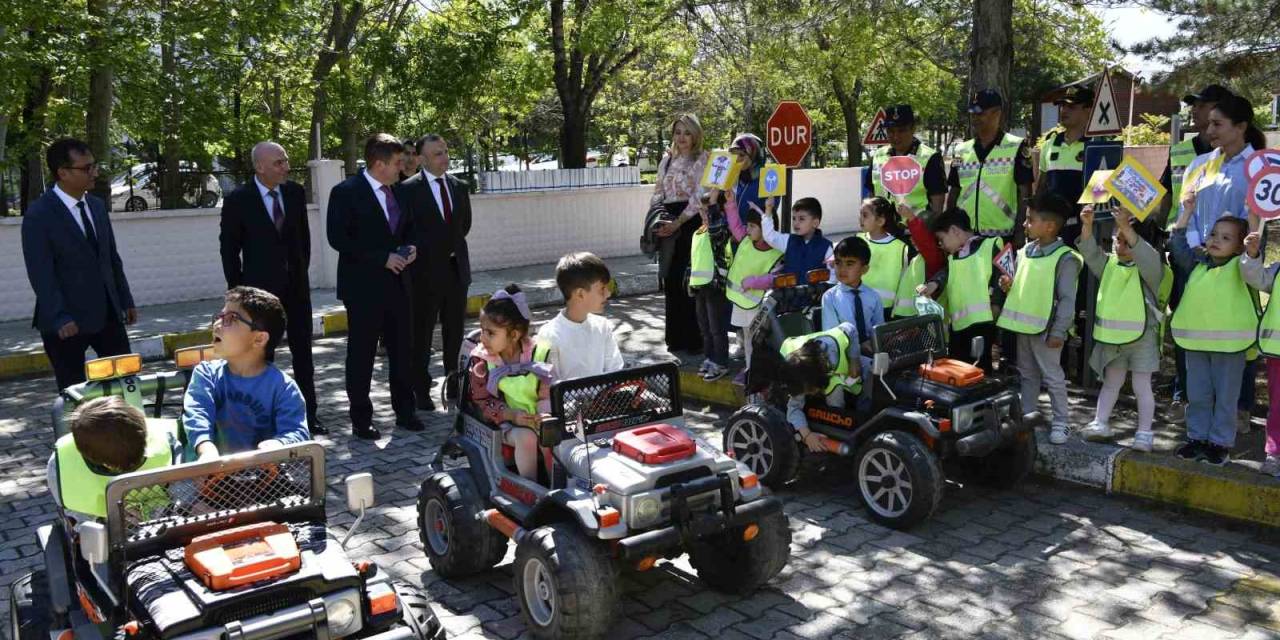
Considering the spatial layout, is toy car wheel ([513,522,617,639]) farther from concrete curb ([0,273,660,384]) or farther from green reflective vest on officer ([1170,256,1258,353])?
concrete curb ([0,273,660,384])

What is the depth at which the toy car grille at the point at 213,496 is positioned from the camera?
3574 mm

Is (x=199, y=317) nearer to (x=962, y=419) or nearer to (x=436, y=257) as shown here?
(x=436, y=257)

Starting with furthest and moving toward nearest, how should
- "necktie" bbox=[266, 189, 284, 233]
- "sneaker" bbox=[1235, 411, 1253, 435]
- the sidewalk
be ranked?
1. the sidewalk
2. "necktie" bbox=[266, 189, 284, 233]
3. "sneaker" bbox=[1235, 411, 1253, 435]

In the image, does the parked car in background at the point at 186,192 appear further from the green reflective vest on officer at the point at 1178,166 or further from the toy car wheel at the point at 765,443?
the green reflective vest on officer at the point at 1178,166

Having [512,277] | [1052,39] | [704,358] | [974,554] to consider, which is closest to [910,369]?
[974,554]

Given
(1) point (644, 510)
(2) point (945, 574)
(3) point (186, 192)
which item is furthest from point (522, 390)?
(3) point (186, 192)

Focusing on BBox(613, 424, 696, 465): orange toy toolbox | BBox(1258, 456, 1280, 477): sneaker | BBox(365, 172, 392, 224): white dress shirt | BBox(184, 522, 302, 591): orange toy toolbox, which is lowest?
BBox(1258, 456, 1280, 477): sneaker

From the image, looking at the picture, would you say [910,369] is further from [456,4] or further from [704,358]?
[456,4]

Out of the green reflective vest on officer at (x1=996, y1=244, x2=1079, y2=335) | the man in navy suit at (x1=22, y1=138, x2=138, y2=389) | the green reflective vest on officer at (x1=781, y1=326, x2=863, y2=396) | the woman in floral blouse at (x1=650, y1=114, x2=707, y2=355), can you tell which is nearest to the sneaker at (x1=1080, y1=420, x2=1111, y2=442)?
the green reflective vest on officer at (x1=996, y1=244, x2=1079, y2=335)

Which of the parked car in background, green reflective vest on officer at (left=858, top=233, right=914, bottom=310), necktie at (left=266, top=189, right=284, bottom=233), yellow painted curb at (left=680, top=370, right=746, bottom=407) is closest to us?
green reflective vest on officer at (left=858, top=233, right=914, bottom=310)

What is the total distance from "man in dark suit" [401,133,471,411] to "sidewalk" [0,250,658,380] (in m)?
3.89

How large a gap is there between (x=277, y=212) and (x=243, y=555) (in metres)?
4.63

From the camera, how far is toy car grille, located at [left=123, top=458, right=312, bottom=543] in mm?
3574

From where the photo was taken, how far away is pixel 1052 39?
18.6 metres
